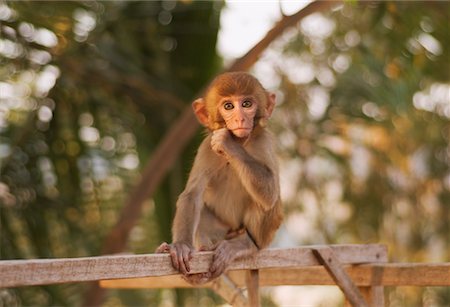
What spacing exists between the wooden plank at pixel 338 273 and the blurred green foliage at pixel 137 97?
2.87m

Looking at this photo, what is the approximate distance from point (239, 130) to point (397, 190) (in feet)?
21.4

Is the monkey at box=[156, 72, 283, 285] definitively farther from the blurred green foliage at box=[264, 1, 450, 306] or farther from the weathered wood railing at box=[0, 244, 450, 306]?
the blurred green foliage at box=[264, 1, 450, 306]

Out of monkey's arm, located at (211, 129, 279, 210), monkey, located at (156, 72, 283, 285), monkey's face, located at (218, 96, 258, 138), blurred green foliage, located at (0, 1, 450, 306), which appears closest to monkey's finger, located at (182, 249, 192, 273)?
monkey, located at (156, 72, 283, 285)

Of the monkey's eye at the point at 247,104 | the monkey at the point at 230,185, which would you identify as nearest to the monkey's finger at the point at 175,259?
the monkey at the point at 230,185

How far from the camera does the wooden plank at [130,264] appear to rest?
2.67m

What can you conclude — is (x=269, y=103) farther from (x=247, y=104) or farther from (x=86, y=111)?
(x=86, y=111)

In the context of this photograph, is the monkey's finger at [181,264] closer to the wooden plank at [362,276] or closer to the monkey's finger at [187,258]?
Result: the monkey's finger at [187,258]

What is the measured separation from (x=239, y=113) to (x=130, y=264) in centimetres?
86

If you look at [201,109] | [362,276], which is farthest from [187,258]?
[362,276]

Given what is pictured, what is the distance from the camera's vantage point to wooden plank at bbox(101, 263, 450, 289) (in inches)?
151

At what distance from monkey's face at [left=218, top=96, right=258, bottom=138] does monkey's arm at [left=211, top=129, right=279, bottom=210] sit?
48 mm

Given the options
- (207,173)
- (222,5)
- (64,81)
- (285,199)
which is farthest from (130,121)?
(207,173)

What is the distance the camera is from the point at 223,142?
3.60 meters

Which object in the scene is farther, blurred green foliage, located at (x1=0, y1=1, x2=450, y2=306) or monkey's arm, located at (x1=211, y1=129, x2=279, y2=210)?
blurred green foliage, located at (x1=0, y1=1, x2=450, y2=306)
